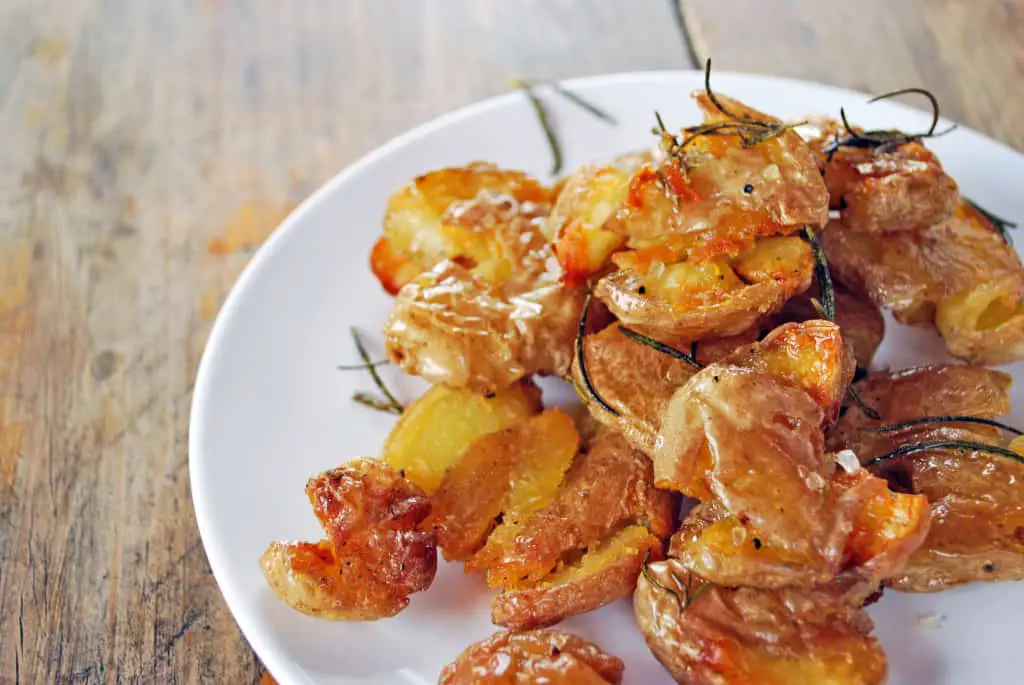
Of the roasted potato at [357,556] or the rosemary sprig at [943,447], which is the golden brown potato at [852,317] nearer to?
the rosemary sprig at [943,447]

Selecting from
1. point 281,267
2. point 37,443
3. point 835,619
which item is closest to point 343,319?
point 281,267

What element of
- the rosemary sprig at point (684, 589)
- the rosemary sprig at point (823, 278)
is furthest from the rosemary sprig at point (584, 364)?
the rosemary sprig at point (823, 278)

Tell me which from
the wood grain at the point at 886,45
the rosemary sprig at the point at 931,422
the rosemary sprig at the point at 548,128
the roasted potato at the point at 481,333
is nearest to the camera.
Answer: the rosemary sprig at the point at 931,422

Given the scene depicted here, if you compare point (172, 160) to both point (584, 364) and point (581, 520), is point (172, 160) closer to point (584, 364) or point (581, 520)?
point (584, 364)

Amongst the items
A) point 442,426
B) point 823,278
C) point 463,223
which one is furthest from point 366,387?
point 823,278

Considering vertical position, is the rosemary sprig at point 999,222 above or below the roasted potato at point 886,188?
below

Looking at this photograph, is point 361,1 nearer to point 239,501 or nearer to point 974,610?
point 239,501
